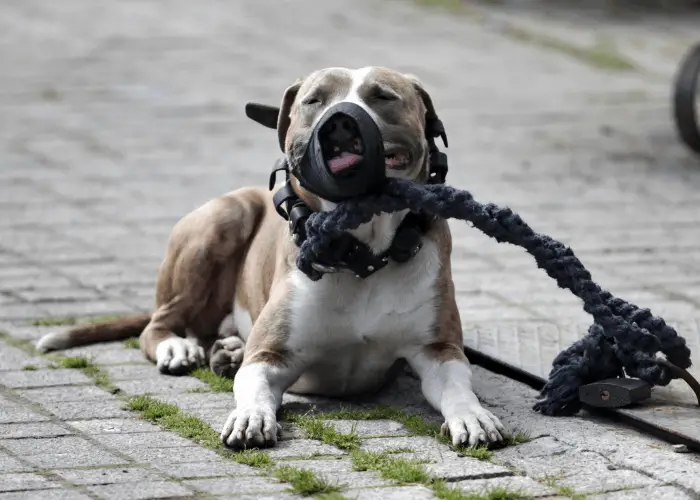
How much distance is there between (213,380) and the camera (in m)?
5.29

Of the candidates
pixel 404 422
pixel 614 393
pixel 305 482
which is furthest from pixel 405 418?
pixel 305 482

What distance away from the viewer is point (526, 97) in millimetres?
11555

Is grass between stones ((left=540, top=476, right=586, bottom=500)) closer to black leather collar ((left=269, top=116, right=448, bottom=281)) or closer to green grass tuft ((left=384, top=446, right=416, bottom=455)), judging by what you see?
green grass tuft ((left=384, top=446, right=416, bottom=455))

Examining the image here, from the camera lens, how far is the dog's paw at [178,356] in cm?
545

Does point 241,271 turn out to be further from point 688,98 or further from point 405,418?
point 688,98

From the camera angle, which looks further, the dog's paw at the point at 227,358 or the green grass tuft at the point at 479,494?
the dog's paw at the point at 227,358

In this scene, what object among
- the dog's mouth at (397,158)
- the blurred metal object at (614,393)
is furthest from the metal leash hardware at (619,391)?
the dog's mouth at (397,158)

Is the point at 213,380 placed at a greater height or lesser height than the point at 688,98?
lesser

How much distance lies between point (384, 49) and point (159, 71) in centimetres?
232

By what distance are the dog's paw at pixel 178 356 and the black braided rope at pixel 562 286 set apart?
941 mm

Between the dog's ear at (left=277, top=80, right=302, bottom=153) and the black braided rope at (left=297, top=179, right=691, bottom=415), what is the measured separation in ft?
1.68

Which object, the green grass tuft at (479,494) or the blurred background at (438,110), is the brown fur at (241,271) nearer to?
the blurred background at (438,110)

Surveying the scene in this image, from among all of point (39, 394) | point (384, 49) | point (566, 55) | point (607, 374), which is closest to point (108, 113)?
point (384, 49)

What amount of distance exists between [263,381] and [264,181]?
4205mm
